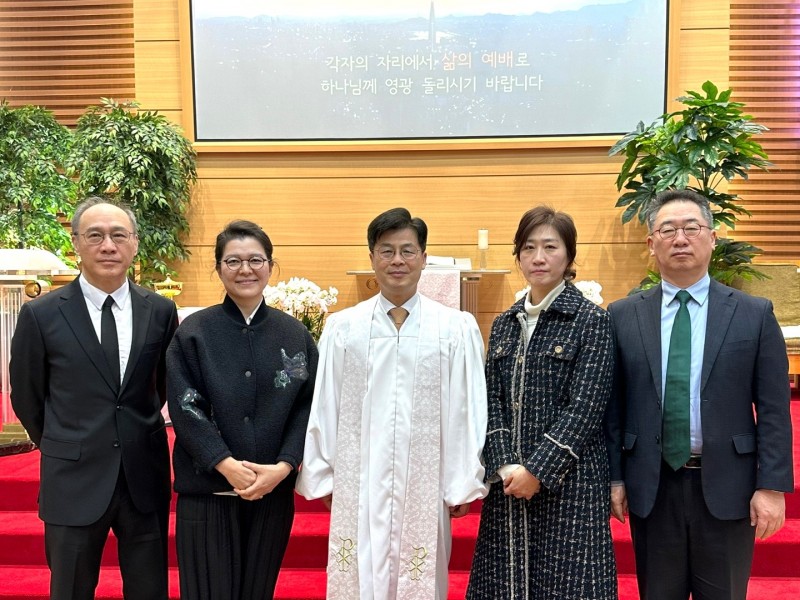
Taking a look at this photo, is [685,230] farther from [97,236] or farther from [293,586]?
[293,586]

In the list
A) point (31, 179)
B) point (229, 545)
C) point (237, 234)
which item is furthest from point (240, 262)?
point (31, 179)

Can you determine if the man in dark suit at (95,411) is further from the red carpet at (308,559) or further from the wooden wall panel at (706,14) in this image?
the wooden wall panel at (706,14)

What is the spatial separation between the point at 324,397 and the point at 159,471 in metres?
0.58

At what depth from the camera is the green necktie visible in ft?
5.98

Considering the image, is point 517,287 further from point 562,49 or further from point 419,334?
point 419,334

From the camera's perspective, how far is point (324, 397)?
6.47 ft

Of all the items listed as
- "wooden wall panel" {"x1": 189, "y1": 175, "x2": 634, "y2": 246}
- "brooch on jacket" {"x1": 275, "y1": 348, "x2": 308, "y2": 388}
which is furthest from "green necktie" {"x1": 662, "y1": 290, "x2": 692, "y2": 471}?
"wooden wall panel" {"x1": 189, "y1": 175, "x2": 634, "y2": 246}

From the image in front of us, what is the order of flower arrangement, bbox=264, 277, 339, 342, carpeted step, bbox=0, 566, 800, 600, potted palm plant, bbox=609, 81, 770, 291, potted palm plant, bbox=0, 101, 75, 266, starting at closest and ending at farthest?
carpeted step, bbox=0, 566, 800, 600 < flower arrangement, bbox=264, 277, 339, 342 < potted palm plant, bbox=609, 81, 770, 291 < potted palm plant, bbox=0, 101, 75, 266

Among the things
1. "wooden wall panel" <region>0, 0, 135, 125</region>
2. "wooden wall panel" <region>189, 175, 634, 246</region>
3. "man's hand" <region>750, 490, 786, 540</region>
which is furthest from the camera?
"wooden wall panel" <region>0, 0, 135, 125</region>

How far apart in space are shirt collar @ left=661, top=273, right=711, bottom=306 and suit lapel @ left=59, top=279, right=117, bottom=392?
5.20 ft

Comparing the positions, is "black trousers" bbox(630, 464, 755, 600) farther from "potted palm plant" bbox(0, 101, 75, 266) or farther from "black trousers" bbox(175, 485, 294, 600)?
"potted palm plant" bbox(0, 101, 75, 266)

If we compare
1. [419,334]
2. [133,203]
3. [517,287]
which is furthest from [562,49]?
[419,334]

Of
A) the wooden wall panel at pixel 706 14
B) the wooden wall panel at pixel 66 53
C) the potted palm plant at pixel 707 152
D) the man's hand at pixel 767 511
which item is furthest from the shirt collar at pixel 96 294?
the wooden wall panel at pixel 706 14

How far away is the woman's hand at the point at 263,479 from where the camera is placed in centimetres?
183
